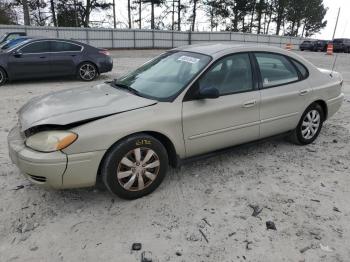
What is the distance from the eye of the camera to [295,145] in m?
5.26

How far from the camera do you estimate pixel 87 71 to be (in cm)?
1130

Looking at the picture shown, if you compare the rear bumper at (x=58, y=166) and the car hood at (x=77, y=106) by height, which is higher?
the car hood at (x=77, y=106)

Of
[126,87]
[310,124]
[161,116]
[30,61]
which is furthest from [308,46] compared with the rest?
[161,116]

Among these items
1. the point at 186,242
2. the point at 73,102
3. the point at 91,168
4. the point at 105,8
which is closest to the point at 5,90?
the point at 73,102

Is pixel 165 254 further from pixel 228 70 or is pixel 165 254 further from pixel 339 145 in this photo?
pixel 339 145

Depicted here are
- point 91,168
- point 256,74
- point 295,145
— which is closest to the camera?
point 91,168

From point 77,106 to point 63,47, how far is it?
26.9ft

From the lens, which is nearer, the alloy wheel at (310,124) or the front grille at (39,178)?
the front grille at (39,178)

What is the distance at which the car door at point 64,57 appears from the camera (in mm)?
10766

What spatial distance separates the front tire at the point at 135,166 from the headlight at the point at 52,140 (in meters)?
0.42

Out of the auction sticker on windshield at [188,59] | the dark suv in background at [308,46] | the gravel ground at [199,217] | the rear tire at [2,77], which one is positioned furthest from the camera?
the dark suv in background at [308,46]

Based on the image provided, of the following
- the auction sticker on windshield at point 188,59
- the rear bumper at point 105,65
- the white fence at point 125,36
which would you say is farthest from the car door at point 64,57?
the white fence at point 125,36

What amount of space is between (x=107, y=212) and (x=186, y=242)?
35.2 inches

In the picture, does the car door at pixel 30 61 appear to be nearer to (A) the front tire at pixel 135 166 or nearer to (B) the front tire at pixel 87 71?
(B) the front tire at pixel 87 71
